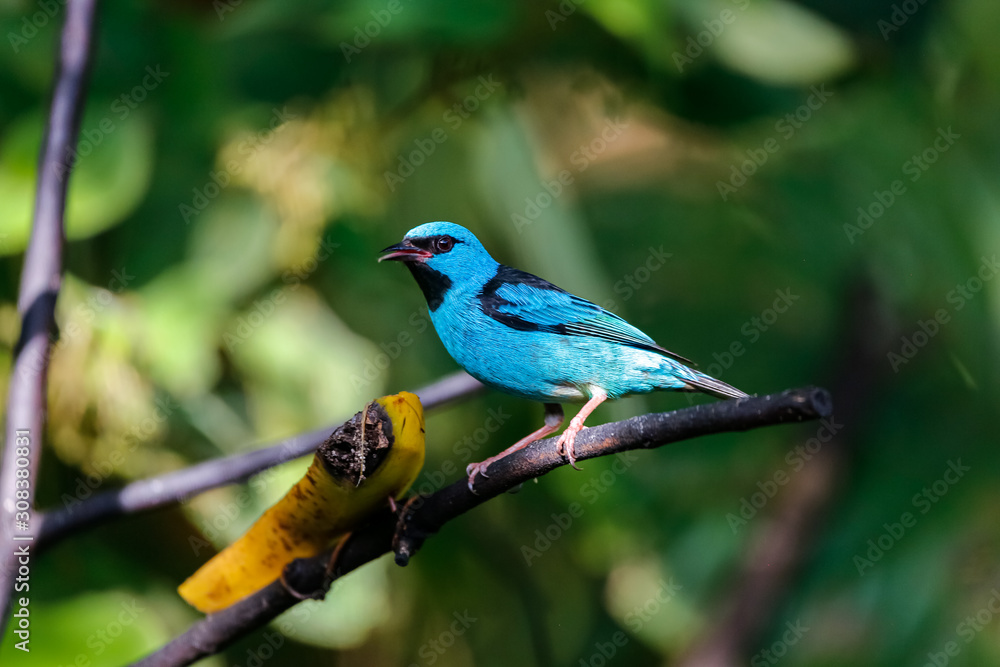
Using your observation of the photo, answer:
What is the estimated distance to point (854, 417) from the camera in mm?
3895

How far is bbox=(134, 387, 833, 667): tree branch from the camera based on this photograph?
3.63ft

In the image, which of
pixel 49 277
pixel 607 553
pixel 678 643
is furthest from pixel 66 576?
pixel 678 643

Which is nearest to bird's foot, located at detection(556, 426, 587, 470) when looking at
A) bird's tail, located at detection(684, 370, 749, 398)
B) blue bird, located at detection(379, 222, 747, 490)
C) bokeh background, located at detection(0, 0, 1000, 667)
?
blue bird, located at detection(379, 222, 747, 490)

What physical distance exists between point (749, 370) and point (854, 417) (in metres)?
0.46

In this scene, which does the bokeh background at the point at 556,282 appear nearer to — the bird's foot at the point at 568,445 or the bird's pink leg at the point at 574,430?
the bird's pink leg at the point at 574,430

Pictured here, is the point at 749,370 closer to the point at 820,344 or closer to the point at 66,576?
the point at 820,344

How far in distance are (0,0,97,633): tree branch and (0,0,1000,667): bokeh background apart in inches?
30.2

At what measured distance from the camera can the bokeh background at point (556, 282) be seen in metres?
2.90

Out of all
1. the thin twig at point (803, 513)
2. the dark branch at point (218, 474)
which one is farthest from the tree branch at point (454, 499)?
the thin twig at point (803, 513)

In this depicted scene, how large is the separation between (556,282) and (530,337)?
1.10m

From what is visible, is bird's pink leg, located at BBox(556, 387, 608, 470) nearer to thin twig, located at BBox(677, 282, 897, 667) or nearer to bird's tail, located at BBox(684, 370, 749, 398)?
bird's tail, located at BBox(684, 370, 749, 398)

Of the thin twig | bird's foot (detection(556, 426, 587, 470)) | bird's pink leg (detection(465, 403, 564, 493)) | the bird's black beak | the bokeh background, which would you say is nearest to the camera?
bird's foot (detection(556, 426, 587, 470))

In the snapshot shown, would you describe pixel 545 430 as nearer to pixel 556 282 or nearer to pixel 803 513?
pixel 556 282

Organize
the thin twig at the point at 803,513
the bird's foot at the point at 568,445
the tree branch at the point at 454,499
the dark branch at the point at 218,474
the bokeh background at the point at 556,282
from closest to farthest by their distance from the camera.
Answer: the tree branch at the point at 454,499 → the bird's foot at the point at 568,445 → the dark branch at the point at 218,474 → the bokeh background at the point at 556,282 → the thin twig at the point at 803,513
